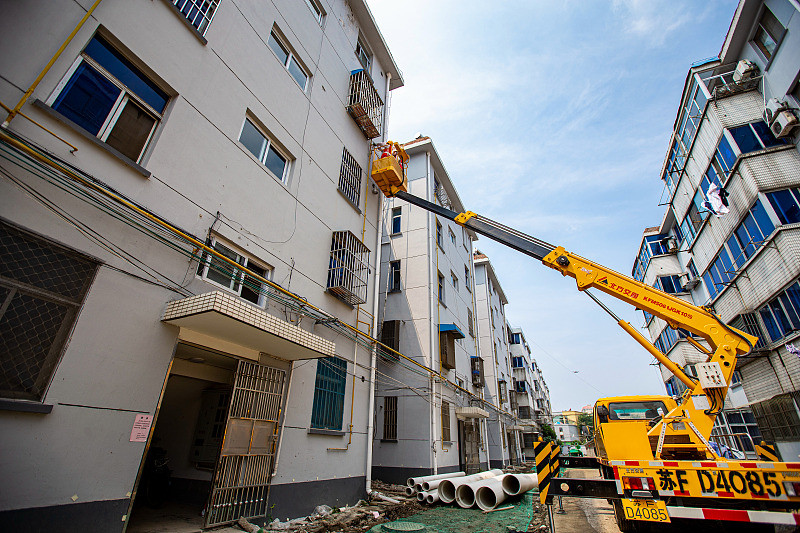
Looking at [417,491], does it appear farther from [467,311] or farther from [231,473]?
[467,311]

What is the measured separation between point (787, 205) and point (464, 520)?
14.4 metres

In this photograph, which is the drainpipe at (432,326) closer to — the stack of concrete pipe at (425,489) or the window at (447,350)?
the window at (447,350)

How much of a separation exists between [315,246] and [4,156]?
5720mm

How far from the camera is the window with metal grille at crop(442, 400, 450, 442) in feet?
48.9

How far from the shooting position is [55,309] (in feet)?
13.6

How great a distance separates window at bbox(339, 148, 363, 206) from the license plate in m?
9.52

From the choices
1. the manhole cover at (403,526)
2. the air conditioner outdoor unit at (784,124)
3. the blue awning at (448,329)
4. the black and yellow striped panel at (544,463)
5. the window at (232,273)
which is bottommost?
the manhole cover at (403,526)

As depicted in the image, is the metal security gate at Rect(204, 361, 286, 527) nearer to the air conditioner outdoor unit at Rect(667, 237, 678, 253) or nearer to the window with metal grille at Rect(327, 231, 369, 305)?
the window with metal grille at Rect(327, 231, 369, 305)

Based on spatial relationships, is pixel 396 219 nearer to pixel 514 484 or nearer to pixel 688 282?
pixel 514 484

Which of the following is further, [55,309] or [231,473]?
[231,473]

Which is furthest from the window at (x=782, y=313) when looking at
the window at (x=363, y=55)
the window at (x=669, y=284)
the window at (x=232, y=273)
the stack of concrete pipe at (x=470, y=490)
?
the window at (x=363, y=55)

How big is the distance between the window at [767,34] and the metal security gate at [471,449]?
18.9 metres

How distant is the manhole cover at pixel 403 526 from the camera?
6.94m

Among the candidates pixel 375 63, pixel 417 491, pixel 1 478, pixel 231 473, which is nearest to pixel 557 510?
pixel 417 491
